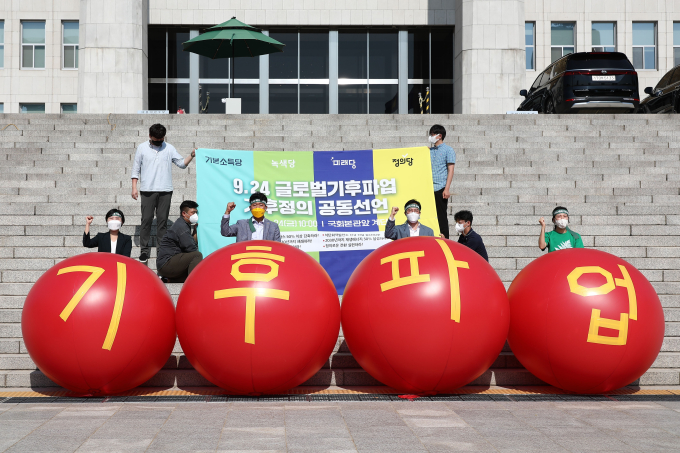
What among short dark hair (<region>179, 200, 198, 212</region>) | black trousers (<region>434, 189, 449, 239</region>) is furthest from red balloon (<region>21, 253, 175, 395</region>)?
black trousers (<region>434, 189, 449, 239</region>)

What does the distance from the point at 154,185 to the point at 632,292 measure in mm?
6189

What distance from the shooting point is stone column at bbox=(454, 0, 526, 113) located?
23.2 m

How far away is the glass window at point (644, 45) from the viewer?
95.1 ft

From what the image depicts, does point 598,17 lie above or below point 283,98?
above

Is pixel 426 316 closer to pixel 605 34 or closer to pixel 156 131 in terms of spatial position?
pixel 156 131

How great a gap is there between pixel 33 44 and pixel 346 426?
27849 mm

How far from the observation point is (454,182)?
12.3 metres

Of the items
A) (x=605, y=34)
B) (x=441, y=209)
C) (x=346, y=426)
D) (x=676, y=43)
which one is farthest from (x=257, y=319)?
(x=676, y=43)

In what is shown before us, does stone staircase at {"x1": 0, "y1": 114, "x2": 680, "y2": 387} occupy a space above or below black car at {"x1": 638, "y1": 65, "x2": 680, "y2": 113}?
below

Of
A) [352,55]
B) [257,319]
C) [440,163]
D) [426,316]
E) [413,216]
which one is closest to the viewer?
[257,319]

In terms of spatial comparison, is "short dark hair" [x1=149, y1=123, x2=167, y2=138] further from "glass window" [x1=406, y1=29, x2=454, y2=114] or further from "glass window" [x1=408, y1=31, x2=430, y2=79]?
"glass window" [x1=408, y1=31, x2=430, y2=79]

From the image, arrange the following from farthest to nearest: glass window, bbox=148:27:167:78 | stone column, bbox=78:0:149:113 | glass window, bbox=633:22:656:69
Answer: glass window, bbox=633:22:656:69 → glass window, bbox=148:27:167:78 → stone column, bbox=78:0:149:113

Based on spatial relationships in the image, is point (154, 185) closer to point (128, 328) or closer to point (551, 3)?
point (128, 328)

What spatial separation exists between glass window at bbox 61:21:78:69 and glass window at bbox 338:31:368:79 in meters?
10.8
